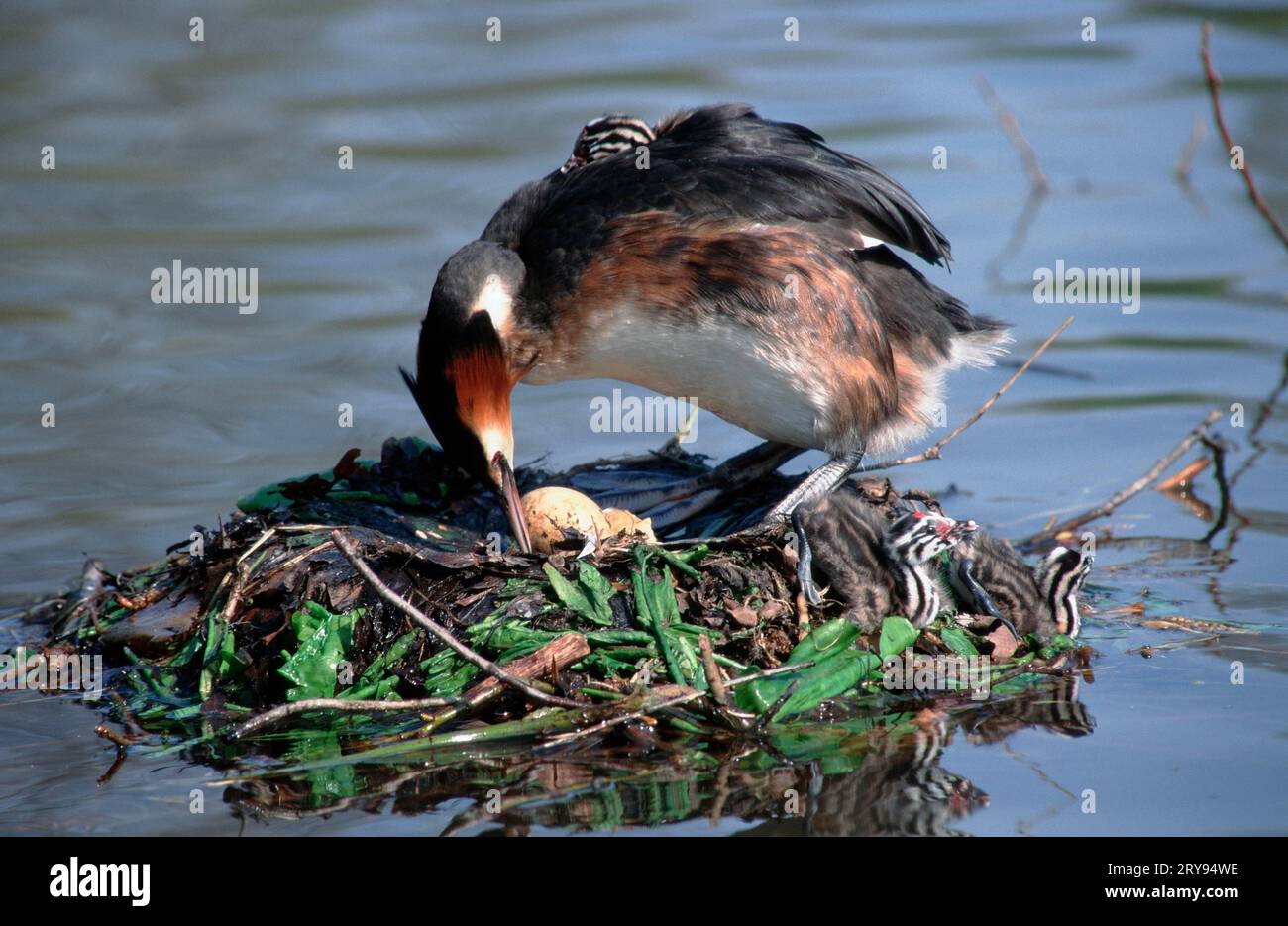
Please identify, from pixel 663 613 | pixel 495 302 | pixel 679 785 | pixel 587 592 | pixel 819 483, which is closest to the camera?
pixel 679 785

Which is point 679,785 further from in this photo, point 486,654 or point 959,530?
point 959,530

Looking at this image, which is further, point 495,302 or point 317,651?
point 495,302

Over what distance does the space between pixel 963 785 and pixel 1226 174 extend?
8.89m

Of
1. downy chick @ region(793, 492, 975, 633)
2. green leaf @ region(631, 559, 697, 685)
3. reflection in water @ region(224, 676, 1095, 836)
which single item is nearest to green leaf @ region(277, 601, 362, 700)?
reflection in water @ region(224, 676, 1095, 836)

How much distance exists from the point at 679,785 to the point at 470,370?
7.19ft

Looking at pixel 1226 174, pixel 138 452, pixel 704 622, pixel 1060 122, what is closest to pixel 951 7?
pixel 1060 122

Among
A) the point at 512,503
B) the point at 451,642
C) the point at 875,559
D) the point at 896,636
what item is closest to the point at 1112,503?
the point at 875,559

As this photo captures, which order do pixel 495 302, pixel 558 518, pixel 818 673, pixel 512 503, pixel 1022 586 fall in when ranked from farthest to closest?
pixel 495 302
pixel 512 503
pixel 558 518
pixel 1022 586
pixel 818 673

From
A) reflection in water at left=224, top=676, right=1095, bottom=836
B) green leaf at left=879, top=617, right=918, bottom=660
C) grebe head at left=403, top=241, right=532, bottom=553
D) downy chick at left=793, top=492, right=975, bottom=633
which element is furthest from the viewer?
grebe head at left=403, top=241, right=532, bottom=553

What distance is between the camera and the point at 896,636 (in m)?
6.00

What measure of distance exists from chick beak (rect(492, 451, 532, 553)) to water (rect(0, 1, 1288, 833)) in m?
1.51

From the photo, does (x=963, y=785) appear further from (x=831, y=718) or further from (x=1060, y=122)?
(x=1060, y=122)

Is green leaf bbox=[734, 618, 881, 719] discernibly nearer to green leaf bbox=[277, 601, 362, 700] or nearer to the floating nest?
the floating nest

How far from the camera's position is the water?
584cm
